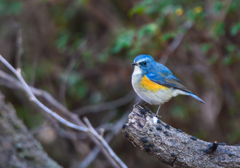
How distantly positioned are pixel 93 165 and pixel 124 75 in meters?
2.49

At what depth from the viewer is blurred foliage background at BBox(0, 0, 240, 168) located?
535 cm

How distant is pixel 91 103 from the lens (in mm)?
7273

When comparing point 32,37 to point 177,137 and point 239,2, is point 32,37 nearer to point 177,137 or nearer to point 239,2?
point 239,2

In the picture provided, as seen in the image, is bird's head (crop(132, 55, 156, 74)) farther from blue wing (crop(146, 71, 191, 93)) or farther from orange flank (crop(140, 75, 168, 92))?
orange flank (crop(140, 75, 168, 92))

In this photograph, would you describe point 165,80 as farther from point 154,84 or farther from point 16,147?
point 16,147

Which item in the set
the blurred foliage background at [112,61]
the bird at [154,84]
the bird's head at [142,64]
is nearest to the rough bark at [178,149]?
the bird at [154,84]

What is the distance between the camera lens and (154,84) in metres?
3.76

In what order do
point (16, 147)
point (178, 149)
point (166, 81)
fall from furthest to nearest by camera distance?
point (166, 81) → point (16, 147) → point (178, 149)

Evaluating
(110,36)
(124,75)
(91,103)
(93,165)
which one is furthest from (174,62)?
(93,165)

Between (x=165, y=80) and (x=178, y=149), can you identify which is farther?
(x=165, y=80)

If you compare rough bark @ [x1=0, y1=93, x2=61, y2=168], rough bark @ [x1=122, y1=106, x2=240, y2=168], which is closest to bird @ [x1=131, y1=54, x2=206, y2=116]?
rough bark @ [x1=122, y1=106, x2=240, y2=168]

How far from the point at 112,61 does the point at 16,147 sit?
153 inches

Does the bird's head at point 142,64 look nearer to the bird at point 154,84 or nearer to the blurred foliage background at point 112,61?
the bird at point 154,84

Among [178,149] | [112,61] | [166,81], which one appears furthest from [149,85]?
[112,61]
